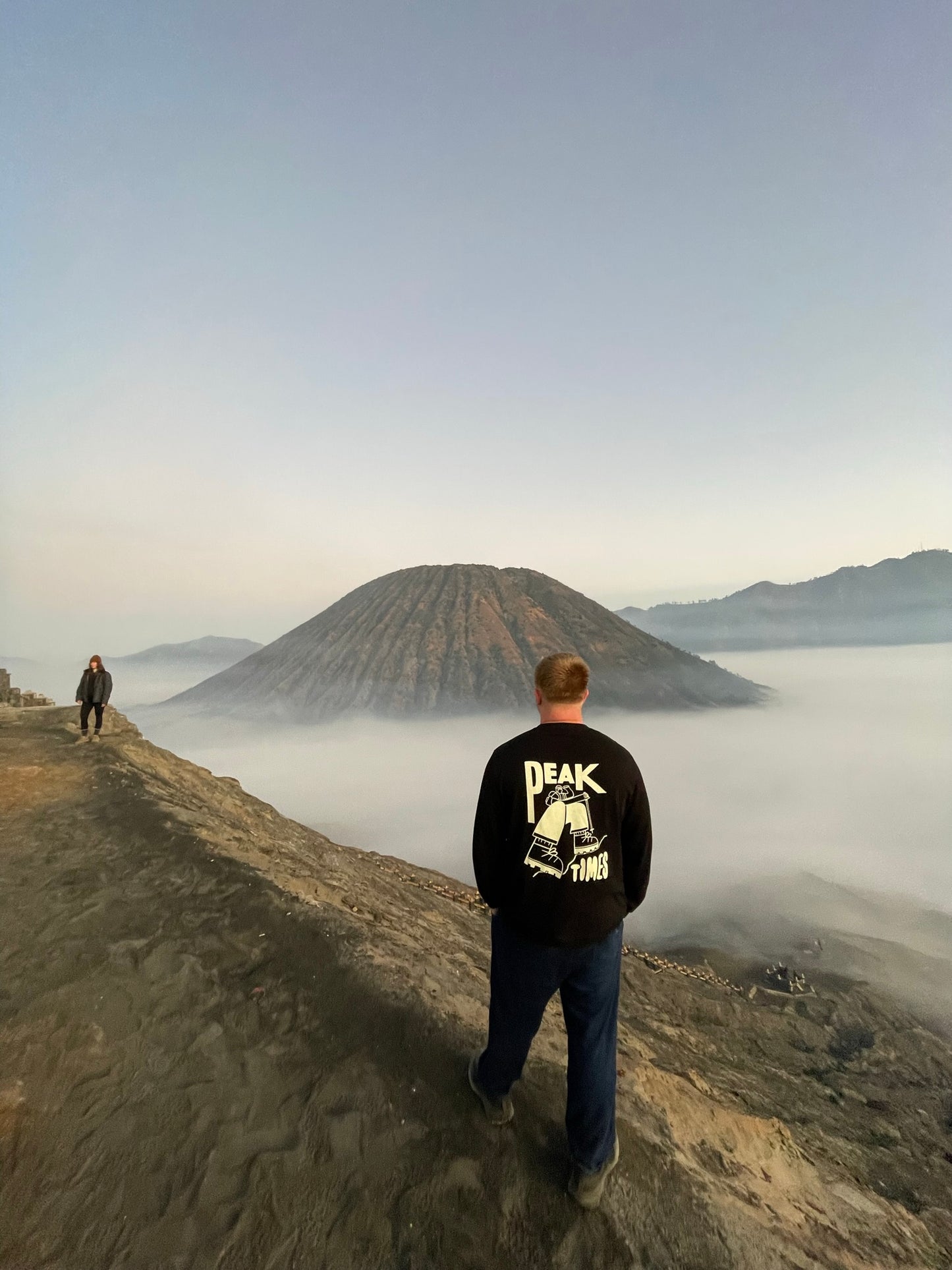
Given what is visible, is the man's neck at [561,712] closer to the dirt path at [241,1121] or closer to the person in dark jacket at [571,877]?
the person in dark jacket at [571,877]

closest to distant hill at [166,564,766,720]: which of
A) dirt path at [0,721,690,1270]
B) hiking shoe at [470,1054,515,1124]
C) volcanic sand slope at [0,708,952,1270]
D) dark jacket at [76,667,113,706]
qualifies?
dark jacket at [76,667,113,706]

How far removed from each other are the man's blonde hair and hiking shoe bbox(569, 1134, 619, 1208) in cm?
234

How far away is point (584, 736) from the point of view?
259cm

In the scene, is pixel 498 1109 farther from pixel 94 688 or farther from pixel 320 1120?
pixel 94 688

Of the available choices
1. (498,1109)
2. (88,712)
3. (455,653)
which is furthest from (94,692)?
(455,653)

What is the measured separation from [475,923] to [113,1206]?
366 inches

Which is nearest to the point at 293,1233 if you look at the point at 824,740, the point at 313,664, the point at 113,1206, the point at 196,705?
the point at 113,1206

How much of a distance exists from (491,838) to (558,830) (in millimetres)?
324

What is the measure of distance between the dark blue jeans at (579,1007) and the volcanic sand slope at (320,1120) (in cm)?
39

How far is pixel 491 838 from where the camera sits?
8.52ft

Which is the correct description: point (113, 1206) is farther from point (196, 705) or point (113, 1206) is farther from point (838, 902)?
point (196, 705)

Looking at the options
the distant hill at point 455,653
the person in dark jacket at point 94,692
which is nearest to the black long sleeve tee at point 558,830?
the person in dark jacket at point 94,692

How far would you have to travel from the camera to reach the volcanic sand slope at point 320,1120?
258 centimetres

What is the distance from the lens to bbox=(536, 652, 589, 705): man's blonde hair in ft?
8.86
